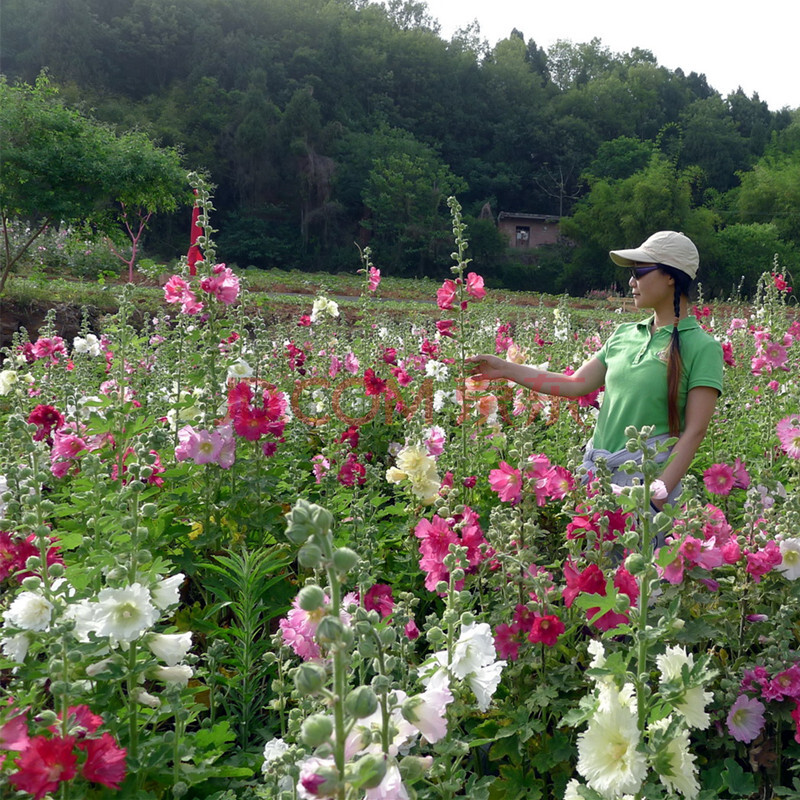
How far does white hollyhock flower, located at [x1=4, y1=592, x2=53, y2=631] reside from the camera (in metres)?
1.45

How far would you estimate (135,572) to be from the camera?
1534mm

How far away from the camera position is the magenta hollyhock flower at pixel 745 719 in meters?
1.94

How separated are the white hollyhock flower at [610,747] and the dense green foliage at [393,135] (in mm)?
40765

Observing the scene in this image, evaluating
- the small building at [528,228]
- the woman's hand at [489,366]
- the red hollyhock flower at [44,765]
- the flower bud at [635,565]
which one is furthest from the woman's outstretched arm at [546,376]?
the small building at [528,228]

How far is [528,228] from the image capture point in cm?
5288

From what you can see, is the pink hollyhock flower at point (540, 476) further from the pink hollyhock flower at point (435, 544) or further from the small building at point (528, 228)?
the small building at point (528, 228)

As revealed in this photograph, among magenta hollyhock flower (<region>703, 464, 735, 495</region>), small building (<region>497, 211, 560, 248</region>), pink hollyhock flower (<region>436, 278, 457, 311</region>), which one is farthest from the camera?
small building (<region>497, 211, 560, 248</region>)

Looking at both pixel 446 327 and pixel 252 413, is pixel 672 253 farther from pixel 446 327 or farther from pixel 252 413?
pixel 252 413

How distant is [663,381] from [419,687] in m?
1.68

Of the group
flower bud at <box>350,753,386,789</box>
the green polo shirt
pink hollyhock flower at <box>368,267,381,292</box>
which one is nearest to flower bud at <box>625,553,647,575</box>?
flower bud at <box>350,753,386,789</box>

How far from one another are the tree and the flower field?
494 inches

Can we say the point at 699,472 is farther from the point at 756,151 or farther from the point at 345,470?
the point at 756,151

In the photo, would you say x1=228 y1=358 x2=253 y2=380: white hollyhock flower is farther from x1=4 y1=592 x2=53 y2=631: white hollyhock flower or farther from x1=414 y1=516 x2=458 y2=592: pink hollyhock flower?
x1=4 y1=592 x2=53 y2=631: white hollyhock flower

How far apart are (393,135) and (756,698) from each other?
177 ft
